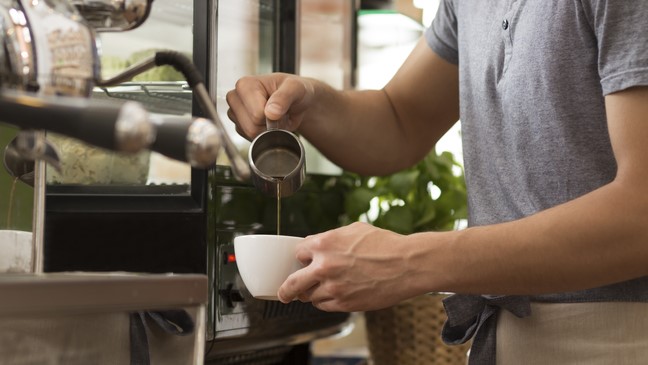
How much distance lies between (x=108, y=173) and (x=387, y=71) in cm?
144

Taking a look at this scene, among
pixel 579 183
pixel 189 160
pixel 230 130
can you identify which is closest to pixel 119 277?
pixel 189 160

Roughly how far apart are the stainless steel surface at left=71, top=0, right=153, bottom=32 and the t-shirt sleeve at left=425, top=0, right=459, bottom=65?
2.19 ft

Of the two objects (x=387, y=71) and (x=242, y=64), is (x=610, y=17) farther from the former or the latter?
(x=387, y=71)

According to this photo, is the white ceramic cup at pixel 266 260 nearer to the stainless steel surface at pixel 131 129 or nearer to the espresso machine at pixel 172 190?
the espresso machine at pixel 172 190

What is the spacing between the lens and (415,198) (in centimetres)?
192

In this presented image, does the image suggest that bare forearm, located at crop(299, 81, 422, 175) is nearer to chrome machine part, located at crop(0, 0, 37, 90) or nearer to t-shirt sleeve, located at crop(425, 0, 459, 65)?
t-shirt sleeve, located at crop(425, 0, 459, 65)

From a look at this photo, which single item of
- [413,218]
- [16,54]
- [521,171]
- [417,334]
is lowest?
[417,334]

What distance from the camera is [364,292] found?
1.05m

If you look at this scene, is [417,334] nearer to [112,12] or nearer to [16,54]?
[112,12]

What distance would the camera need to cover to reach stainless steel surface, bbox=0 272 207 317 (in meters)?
0.67

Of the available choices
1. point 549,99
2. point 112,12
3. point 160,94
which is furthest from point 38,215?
point 549,99

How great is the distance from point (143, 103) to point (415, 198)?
67 cm

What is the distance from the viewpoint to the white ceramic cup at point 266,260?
1.04 metres

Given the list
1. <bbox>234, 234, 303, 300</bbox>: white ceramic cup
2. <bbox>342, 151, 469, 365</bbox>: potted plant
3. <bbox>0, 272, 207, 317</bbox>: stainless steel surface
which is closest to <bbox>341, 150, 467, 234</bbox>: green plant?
<bbox>342, 151, 469, 365</bbox>: potted plant
